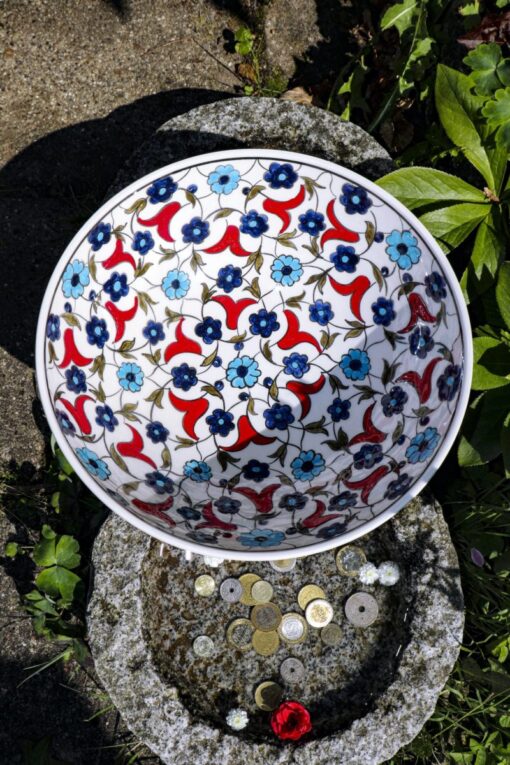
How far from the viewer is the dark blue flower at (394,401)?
1800mm

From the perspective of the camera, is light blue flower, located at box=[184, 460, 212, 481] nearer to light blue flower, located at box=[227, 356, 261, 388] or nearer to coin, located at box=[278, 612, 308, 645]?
light blue flower, located at box=[227, 356, 261, 388]

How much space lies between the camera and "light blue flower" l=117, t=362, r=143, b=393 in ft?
6.13

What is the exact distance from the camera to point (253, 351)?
6.45 ft

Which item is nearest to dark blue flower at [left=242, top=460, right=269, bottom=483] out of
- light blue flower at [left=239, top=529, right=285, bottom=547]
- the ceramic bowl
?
the ceramic bowl

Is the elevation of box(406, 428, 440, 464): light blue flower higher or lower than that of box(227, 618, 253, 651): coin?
higher

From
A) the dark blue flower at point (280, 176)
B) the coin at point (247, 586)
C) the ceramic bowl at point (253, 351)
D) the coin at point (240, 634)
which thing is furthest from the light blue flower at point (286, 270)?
the coin at point (240, 634)

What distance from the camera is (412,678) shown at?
1.80 meters

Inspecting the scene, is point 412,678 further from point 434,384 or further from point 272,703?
point 434,384

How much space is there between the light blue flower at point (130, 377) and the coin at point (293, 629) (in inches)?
26.8

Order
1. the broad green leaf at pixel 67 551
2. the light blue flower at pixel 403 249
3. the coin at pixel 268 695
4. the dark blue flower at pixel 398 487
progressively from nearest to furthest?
the dark blue flower at pixel 398 487
the light blue flower at pixel 403 249
the coin at pixel 268 695
the broad green leaf at pixel 67 551

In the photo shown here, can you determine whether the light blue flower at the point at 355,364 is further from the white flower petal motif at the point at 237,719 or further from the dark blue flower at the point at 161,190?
the white flower petal motif at the point at 237,719

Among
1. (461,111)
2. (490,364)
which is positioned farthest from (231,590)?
(461,111)

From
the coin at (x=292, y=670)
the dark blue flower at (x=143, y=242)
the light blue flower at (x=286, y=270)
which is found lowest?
the coin at (x=292, y=670)

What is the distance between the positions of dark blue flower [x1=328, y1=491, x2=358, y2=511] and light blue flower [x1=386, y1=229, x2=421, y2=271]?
21.4 inches
